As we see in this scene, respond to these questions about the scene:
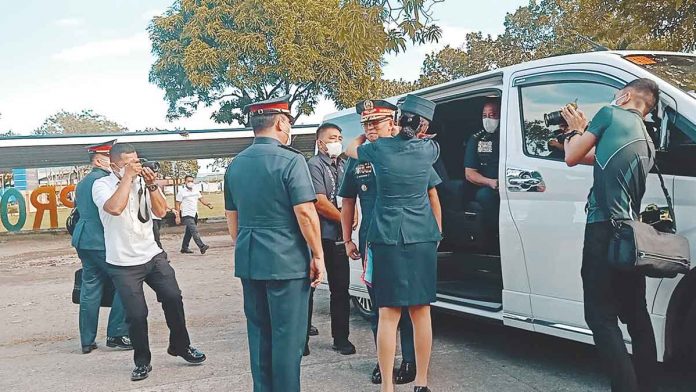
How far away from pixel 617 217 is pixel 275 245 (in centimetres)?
185

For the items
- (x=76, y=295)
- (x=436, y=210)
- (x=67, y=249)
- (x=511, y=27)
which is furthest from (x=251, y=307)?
(x=511, y=27)

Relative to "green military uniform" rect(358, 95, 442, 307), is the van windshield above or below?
above

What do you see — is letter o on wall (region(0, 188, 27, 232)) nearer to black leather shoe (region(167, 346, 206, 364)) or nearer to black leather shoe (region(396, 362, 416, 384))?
black leather shoe (region(167, 346, 206, 364))

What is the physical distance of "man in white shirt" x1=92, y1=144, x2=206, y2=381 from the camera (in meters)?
4.85

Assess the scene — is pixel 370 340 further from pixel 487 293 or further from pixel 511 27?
pixel 511 27

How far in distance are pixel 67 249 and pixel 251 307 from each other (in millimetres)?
15281

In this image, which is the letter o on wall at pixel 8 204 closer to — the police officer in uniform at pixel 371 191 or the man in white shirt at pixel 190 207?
the man in white shirt at pixel 190 207

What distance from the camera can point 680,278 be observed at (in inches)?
134

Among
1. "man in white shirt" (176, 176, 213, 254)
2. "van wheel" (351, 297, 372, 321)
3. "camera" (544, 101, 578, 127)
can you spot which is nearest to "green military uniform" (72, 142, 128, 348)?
"van wheel" (351, 297, 372, 321)

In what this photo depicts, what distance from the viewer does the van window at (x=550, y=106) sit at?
12.7ft

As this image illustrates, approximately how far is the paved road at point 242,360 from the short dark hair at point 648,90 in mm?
1942

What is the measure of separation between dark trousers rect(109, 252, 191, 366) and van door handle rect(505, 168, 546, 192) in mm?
2796

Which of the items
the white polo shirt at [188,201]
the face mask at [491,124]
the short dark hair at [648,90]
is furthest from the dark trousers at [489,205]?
the white polo shirt at [188,201]

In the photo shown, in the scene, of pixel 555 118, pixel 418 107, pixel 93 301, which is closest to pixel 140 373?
pixel 93 301
